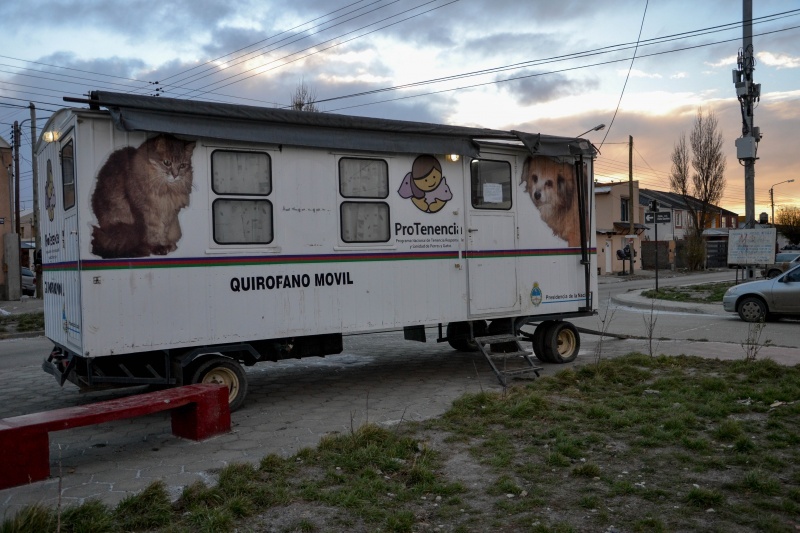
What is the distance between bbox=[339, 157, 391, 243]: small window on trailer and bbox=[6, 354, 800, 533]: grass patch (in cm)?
244

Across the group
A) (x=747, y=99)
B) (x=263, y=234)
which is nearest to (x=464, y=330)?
(x=263, y=234)

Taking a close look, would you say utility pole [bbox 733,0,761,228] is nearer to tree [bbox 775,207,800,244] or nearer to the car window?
the car window

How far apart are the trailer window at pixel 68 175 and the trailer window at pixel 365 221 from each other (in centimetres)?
302

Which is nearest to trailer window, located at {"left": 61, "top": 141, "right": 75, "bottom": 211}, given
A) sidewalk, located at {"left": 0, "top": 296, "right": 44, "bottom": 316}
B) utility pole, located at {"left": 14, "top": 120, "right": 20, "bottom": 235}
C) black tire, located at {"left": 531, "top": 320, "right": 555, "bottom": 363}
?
black tire, located at {"left": 531, "top": 320, "right": 555, "bottom": 363}

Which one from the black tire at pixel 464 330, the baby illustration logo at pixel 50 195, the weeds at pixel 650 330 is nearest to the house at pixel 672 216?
the weeds at pixel 650 330

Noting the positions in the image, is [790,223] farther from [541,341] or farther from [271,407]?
[271,407]

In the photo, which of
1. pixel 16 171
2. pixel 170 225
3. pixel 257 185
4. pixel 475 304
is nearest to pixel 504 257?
pixel 475 304

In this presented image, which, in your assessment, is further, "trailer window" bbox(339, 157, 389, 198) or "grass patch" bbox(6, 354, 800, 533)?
"trailer window" bbox(339, 157, 389, 198)

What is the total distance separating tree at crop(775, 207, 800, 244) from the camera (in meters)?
75.2

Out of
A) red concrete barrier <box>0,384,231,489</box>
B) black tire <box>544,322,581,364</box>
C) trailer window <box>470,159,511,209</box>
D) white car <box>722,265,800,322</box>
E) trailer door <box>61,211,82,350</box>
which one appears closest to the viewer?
red concrete barrier <box>0,384,231,489</box>

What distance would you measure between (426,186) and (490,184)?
114 cm

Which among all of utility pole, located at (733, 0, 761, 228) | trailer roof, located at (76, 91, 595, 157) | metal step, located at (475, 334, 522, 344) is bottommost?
metal step, located at (475, 334, 522, 344)

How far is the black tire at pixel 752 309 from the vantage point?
52.5ft

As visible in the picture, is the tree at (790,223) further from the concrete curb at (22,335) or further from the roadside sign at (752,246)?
the concrete curb at (22,335)
